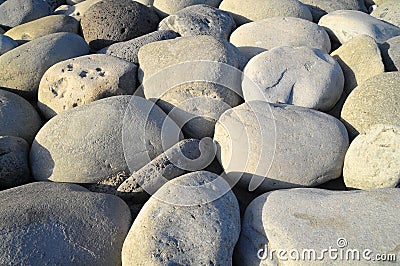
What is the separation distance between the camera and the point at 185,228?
1873mm

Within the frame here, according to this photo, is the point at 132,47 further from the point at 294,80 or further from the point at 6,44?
the point at 294,80

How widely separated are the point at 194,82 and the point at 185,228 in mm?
1237

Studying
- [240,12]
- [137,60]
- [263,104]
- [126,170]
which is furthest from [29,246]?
[240,12]

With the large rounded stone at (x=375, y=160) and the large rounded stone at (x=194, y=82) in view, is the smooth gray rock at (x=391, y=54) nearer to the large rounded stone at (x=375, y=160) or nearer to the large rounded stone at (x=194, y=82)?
the large rounded stone at (x=375, y=160)

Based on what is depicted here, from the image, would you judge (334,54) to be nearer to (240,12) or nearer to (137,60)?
(240,12)

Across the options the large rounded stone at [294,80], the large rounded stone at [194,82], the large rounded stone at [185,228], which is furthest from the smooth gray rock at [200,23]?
the large rounded stone at [185,228]

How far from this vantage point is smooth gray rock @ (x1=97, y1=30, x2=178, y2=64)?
328cm

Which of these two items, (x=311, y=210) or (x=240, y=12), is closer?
(x=311, y=210)

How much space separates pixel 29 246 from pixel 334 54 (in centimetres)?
262

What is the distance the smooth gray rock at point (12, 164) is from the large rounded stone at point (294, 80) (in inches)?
59.3

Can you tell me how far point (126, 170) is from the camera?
244 cm

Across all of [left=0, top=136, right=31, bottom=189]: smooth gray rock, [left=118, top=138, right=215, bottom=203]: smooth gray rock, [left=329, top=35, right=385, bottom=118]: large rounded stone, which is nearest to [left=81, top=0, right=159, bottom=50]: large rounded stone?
[left=0, top=136, right=31, bottom=189]: smooth gray rock

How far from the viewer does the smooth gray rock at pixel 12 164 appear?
2400 millimetres

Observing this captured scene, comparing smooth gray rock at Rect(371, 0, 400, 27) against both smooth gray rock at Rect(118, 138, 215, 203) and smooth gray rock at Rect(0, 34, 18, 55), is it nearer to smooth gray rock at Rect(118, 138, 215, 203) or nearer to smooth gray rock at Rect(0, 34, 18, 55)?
smooth gray rock at Rect(118, 138, 215, 203)
